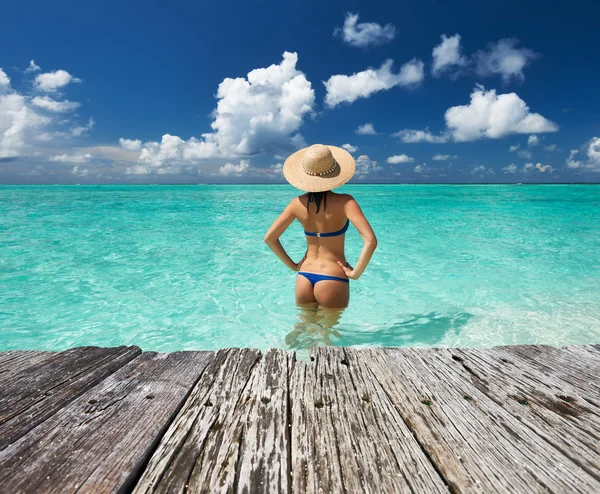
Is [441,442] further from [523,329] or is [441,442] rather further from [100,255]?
[100,255]

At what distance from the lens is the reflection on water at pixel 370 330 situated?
3.86 metres

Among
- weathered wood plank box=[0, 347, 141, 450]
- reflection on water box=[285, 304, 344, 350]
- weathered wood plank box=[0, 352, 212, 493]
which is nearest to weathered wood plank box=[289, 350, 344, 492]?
weathered wood plank box=[0, 352, 212, 493]

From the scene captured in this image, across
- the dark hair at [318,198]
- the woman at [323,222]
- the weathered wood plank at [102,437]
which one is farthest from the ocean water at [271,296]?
the weathered wood plank at [102,437]

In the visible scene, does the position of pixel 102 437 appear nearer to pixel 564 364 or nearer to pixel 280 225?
pixel 564 364

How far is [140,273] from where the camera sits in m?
7.41

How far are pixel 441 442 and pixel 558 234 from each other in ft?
48.3

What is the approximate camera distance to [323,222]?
339cm

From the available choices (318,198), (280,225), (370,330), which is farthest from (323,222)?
(370,330)

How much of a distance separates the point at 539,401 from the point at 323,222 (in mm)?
2217

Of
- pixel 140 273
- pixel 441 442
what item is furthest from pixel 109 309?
pixel 441 442

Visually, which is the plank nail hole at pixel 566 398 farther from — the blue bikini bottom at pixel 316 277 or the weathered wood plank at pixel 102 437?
the blue bikini bottom at pixel 316 277

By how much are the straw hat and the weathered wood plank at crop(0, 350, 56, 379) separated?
2154 millimetres

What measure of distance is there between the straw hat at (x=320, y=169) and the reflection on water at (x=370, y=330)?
139 centimetres

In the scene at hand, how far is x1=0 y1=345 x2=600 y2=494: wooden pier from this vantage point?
3.74ft
